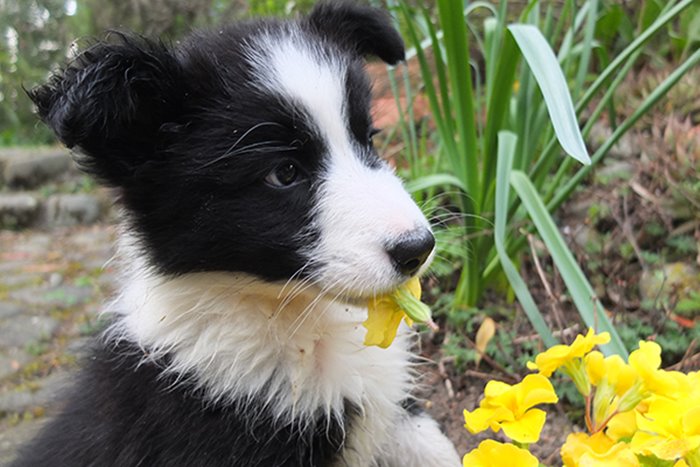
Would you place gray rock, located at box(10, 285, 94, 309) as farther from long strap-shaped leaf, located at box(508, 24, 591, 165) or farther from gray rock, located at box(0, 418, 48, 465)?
long strap-shaped leaf, located at box(508, 24, 591, 165)

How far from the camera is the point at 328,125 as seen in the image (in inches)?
57.4

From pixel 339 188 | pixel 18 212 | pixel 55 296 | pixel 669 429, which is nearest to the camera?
pixel 669 429

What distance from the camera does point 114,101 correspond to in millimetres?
1329

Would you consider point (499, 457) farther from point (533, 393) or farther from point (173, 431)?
point (173, 431)

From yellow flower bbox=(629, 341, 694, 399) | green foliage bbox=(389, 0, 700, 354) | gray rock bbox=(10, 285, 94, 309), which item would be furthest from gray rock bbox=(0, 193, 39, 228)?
yellow flower bbox=(629, 341, 694, 399)

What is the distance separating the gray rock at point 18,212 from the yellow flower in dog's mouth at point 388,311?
633cm

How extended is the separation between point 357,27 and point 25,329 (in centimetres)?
283

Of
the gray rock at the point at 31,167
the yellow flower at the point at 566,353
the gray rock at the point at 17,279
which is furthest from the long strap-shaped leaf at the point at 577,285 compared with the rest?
the gray rock at the point at 31,167

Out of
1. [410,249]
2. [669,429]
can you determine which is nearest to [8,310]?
[410,249]

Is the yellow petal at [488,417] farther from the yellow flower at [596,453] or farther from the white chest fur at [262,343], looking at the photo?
the white chest fur at [262,343]

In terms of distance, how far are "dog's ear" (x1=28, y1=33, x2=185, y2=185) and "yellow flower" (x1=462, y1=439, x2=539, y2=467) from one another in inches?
37.8

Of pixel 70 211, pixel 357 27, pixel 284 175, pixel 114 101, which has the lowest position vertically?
pixel 70 211

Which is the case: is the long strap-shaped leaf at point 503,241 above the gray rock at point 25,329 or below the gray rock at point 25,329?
above

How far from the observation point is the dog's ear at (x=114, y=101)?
1.26m
